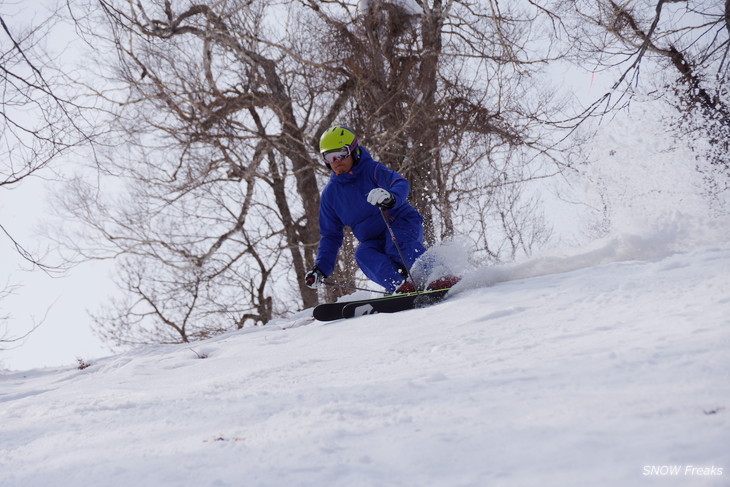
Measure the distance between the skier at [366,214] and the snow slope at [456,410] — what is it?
1833mm

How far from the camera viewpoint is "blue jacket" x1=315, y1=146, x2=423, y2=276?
187 inches

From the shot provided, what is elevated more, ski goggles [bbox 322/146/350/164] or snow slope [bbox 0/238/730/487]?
ski goggles [bbox 322/146/350/164]

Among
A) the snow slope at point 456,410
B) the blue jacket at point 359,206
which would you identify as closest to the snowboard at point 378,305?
the blue jacket at point 359,206

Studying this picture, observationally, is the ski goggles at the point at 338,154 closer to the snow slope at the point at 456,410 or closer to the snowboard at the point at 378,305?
the snowboard at the point at 378,305

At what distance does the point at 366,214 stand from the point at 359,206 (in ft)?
0.34

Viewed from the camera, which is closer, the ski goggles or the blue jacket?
the ski goggles

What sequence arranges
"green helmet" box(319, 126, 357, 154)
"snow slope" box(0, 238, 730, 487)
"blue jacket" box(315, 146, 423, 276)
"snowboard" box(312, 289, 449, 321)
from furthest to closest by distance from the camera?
"blue jacket" box(315, 146, 423, 276), "green helmet" box(319, 126, 357, 154), "snowboard" box(312, 289, 449, 321), "snow slope" box(0, 238, 730, 487)

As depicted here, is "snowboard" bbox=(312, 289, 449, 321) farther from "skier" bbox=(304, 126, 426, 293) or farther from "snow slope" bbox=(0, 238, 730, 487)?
"snow slope" bbox=(0, 238, 730, 487)

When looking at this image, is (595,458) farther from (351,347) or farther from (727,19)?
(727,19)

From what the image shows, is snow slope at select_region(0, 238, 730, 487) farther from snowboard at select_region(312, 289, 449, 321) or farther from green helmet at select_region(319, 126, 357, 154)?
green helmet at select_region(319, 126, 357, 154)

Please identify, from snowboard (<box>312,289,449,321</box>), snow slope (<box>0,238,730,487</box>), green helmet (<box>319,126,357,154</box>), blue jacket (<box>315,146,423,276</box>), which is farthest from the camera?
blue jacket (<box>315,146,423,276</box>)

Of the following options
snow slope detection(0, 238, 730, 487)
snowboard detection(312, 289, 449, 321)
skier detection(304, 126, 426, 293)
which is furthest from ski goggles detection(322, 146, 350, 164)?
snow slope detection(0, 238, 730, 487)

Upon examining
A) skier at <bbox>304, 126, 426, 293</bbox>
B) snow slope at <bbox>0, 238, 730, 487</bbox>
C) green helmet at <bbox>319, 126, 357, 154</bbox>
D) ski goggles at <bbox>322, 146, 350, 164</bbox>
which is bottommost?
snow slope at <bbox>0, 238, 730, 487</bbox>

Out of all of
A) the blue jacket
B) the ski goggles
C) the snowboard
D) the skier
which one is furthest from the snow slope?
the ski goggles
